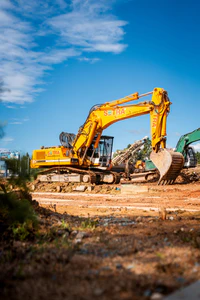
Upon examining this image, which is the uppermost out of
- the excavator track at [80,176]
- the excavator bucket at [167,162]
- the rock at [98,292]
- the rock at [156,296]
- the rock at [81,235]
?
the excavator bucket at [167,162]

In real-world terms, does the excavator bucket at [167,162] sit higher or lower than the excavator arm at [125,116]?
lower

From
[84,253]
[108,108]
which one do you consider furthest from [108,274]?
[108,108]

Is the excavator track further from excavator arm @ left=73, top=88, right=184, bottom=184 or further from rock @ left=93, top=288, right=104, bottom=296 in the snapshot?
rock @ left=93, top=288, right=104, bottom=296

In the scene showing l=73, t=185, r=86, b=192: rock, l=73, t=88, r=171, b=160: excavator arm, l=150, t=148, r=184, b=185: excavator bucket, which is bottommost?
l=73, t=185, r=86, b=192: rock

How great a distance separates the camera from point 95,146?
79.1 ft

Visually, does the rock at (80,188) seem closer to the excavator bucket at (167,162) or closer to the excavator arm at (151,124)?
the excavator arm at (151,124)

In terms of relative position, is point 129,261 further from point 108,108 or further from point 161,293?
point 108,108

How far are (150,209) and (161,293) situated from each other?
26.3 ft

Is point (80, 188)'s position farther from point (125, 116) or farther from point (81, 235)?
point (81, 235)

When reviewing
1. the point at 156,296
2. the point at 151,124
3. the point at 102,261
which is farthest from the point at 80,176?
the point at 156,296

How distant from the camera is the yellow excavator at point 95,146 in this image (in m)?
21.0

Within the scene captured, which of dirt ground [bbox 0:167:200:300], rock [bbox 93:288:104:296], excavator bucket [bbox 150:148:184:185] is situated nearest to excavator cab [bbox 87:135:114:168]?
excavator bucket [bbox 150:148:184:185]

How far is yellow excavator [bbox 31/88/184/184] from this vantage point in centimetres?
2097

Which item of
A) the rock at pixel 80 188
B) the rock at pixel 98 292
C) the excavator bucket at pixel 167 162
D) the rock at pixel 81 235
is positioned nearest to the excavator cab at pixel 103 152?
the rock at pixel 80 188
